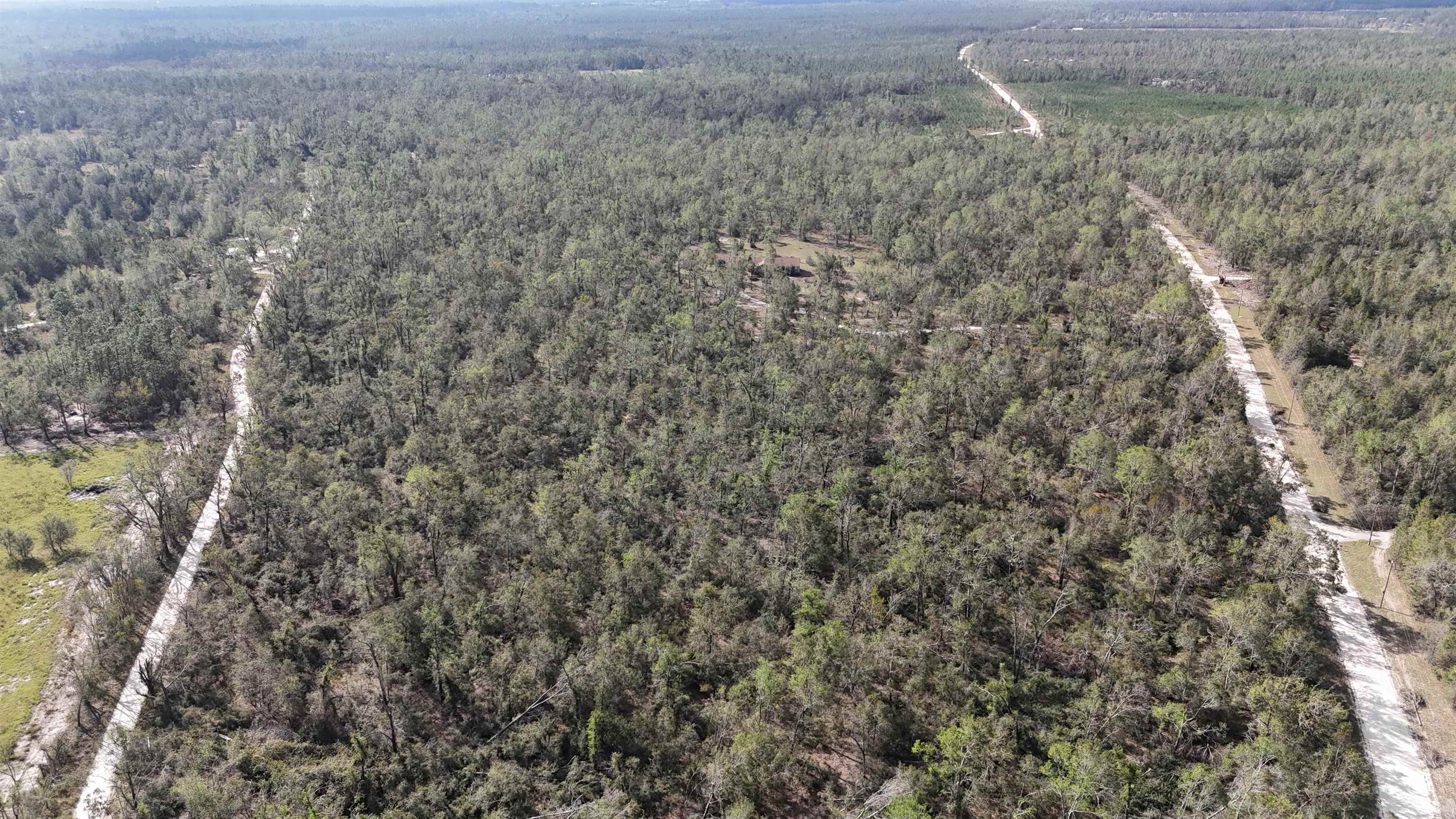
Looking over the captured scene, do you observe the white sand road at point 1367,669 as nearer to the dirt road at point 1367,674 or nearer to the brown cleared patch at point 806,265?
the dirt road at point 1367,674

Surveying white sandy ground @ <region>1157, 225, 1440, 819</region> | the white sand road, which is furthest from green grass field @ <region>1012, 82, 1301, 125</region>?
white sandy ground @ <region>1157, 225, 1440, 819</region>

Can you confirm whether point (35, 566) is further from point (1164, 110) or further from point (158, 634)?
point (1164, 110)

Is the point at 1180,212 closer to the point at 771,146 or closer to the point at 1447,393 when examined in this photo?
the point at 1447,393

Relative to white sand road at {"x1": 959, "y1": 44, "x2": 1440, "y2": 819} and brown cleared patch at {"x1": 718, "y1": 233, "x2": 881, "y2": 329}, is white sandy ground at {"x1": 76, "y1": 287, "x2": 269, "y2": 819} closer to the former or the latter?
brown cleared patch at {"x1": 718, "y1": 233, "x2": 881, "y2": 329}

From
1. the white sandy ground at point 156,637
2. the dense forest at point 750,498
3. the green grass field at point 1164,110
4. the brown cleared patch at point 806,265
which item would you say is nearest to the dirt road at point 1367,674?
the dense forest at point 750,498

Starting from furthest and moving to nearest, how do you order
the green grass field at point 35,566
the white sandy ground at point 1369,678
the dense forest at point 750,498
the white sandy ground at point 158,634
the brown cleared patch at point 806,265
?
the brown cleared patch at point 806,265
the green grass field at point 35,566
the dense forest at point 750,498
the white sandy ground at point 158,634
the white sandy ground at point 1369,678

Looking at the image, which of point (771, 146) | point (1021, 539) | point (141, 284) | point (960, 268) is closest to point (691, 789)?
point (1021, 539)

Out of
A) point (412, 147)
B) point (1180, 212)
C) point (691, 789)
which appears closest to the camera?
point (691, 789)

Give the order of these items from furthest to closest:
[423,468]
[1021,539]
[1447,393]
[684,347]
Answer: [684,347], [1447,393], [423,468], [1021,539]
